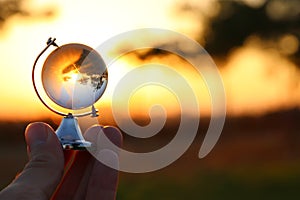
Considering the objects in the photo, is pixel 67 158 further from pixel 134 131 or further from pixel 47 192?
pixel 134 131

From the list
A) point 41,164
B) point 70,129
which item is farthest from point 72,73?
point 41,164

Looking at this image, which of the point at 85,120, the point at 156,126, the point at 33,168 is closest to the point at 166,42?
the point at 156,126

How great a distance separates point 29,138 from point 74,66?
365 mm

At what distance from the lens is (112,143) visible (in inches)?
111

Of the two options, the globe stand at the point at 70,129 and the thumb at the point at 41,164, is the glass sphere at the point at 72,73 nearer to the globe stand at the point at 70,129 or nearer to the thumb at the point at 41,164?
the globe stand at the point at 70,129

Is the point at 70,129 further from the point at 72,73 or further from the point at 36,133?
the point at 72,73

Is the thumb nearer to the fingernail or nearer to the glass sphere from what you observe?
the fingernail

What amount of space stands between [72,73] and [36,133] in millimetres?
300

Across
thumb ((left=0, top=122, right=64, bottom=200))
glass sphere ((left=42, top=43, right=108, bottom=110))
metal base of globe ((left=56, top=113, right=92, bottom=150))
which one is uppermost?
glass sphere ((left=42, top=43, right=108, bottom=110))

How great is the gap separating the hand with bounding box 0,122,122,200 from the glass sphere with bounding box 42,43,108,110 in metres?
0.16

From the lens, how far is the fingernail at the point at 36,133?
8.95 feet

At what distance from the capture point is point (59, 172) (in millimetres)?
2730

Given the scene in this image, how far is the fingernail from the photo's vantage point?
273 centimetres

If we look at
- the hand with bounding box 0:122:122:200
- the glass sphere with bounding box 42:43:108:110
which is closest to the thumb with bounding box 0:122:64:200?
A: the hand with bounding box 0:122:122:200
